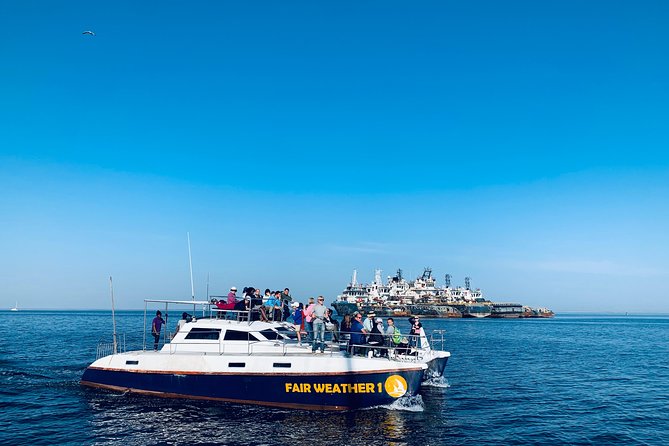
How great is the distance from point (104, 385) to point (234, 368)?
6.30m

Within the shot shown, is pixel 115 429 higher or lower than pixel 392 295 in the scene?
higher

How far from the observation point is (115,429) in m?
15.5

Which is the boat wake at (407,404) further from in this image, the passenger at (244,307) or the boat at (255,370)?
the passenger at (244,307)

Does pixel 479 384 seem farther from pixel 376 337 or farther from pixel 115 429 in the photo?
pixel 115 429

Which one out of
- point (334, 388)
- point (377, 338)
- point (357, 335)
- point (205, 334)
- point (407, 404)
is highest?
point (205, 334)

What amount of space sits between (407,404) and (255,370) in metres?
5.65

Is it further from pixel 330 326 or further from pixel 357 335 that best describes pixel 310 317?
pixel 357 335

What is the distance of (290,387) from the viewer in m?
16.5

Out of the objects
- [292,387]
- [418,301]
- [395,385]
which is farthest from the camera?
[418,301]

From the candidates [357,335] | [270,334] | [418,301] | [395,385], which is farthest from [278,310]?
[418,301]

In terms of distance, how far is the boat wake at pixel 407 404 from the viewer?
1658 cm

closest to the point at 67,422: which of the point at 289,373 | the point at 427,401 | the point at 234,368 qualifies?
the point at 234,368

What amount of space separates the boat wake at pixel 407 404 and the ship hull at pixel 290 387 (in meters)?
0.33

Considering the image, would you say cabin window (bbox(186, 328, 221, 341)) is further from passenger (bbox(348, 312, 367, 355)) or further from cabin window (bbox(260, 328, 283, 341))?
passenger (bbox(348, 312, 367, 355))
